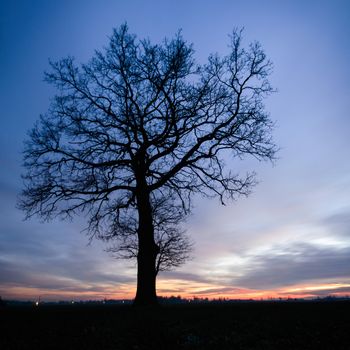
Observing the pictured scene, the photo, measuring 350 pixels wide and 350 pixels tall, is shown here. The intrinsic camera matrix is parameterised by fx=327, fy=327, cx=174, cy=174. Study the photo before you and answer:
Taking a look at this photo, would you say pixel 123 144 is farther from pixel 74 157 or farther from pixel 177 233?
pixel 177 233

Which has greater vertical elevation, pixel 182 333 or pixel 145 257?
pixel 145 257

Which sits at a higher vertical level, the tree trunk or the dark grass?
the tree trunk

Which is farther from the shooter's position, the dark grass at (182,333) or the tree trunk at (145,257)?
the tree trunk at (145,257)

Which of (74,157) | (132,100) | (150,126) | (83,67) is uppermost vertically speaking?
(83,67)

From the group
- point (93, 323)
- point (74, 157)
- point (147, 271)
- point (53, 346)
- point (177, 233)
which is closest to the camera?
point (53, 346)

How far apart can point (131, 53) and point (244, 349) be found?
1584cm

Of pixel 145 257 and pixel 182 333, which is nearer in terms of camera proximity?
pixel 182 333

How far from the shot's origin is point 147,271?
53.8 ft

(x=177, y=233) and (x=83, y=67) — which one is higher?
(x=83, y=67)

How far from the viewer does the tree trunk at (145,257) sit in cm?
1591

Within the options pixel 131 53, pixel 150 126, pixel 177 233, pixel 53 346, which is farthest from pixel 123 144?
pixel 177 233

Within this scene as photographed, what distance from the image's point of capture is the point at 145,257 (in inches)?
655

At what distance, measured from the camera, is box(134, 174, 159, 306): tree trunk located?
627 inches

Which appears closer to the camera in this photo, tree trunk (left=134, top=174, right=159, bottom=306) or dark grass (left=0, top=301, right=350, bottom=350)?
dark grass (left=0, top=301, right=350, bottom=350)
